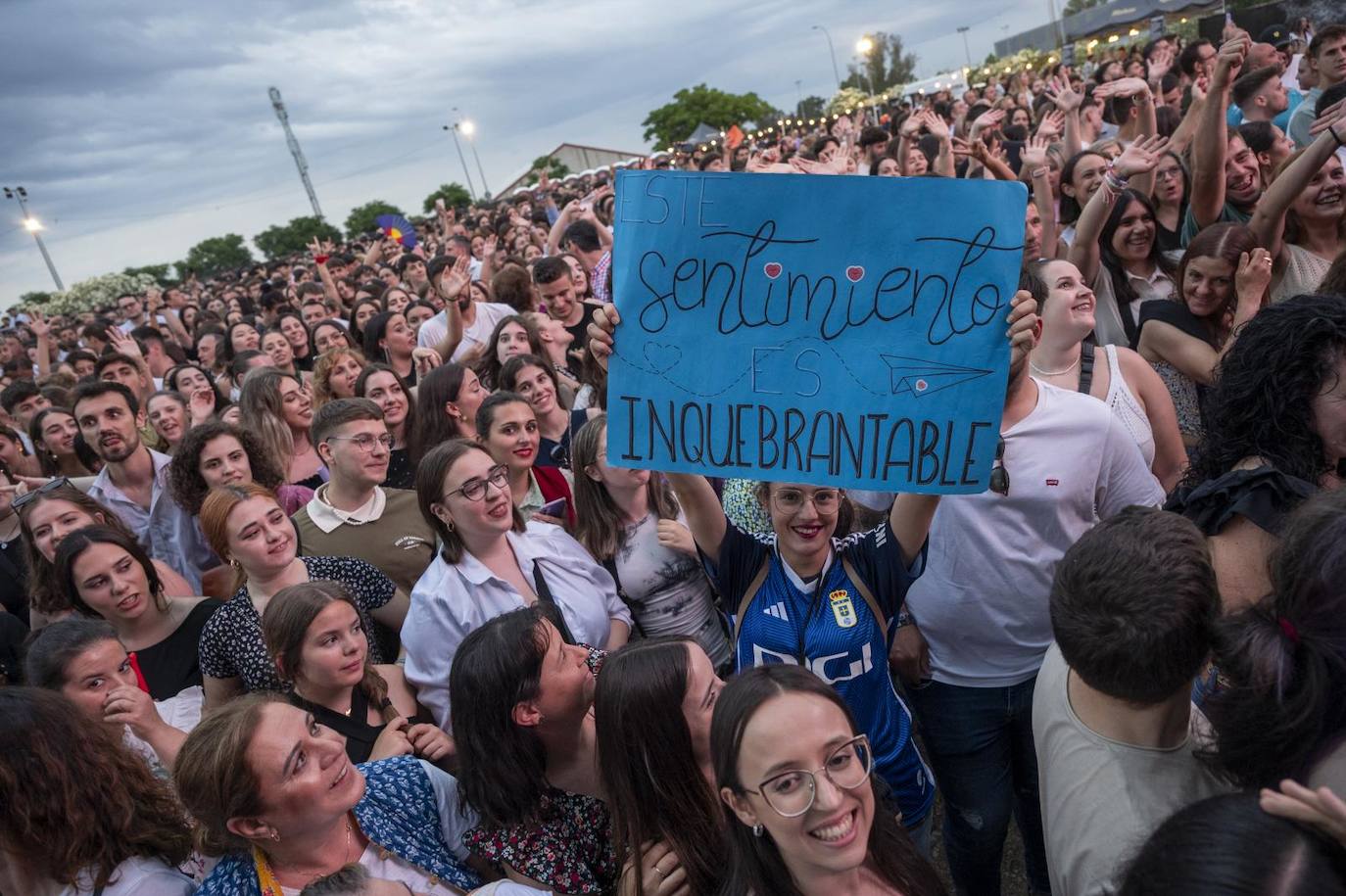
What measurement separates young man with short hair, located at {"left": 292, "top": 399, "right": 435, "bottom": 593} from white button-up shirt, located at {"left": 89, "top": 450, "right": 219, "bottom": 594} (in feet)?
3.20

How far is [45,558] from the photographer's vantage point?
158 inches

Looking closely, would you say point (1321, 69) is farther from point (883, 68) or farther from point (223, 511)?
point (883, 68)

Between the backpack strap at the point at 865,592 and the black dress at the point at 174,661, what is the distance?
2.61 m

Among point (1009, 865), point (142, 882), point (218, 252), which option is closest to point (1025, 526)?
point (1009, 865)

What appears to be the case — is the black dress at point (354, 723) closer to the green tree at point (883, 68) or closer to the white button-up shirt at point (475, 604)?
the white button-up shirt at point (475, 604)

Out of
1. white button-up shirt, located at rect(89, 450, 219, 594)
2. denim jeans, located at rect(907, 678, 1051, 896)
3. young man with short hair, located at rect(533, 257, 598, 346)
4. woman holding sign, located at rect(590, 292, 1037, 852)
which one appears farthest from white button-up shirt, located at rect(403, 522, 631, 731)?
young man with short hair, located at rect(533, 257, 598, 346)

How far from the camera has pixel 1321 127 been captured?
3.70 metres

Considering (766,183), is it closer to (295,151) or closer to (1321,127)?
(1321,127)

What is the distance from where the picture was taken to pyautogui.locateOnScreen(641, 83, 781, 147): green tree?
7225 cm

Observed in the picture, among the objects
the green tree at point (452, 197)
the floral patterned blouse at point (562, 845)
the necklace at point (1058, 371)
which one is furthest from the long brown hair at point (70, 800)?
the green tree at point (452, 197)

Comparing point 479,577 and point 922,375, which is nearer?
point 922,375

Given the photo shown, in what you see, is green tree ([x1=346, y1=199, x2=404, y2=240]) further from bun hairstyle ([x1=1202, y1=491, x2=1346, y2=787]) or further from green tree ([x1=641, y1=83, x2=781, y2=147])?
bun hairstyle ([x1=1202, y1=491, x2=1346, y2=787])

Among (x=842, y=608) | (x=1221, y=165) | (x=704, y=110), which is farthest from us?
(x=704, y=110)

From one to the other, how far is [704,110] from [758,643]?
76886mm
